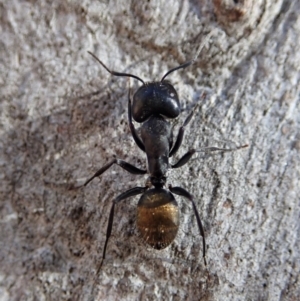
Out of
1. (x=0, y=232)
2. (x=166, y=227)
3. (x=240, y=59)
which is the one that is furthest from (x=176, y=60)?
(x=0, y=232)

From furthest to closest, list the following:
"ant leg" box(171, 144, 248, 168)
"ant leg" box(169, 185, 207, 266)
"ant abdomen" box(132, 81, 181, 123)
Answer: "ant abdomen" box(132, 81, 181, 123) < "ant leg" box(171, 144, 248, 168) < "ant leg" box(169, 185, 207, 266)

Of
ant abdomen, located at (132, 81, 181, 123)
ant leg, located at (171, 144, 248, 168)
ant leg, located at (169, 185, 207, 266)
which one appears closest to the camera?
ant leg, located at (169, 185, 207, 266)

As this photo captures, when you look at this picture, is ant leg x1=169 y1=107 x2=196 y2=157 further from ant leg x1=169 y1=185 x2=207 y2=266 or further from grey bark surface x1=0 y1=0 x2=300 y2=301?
ant leg x1=169 y1=185 x2=207 y2=266

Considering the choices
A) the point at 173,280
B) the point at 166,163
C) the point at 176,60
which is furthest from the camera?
the point at 166,163

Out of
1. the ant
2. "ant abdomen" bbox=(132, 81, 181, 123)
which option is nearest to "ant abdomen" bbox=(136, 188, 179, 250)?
the ant

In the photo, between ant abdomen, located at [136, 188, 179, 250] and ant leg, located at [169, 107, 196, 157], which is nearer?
ant abdomen, located at [136, 188, 179, 250]

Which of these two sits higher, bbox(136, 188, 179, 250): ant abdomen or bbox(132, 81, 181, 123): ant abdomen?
bbox(132, 81, 181, 123): ant abdomen

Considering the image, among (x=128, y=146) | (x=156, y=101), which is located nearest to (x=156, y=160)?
(x=128, y=146)

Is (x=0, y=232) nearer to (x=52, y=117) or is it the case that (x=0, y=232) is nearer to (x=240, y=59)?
(x=52, y=117)

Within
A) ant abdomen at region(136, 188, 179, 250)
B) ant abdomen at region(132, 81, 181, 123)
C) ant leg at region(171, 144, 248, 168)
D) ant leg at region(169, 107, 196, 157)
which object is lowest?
ant abdomen at region(136, 188, 179, 250)
